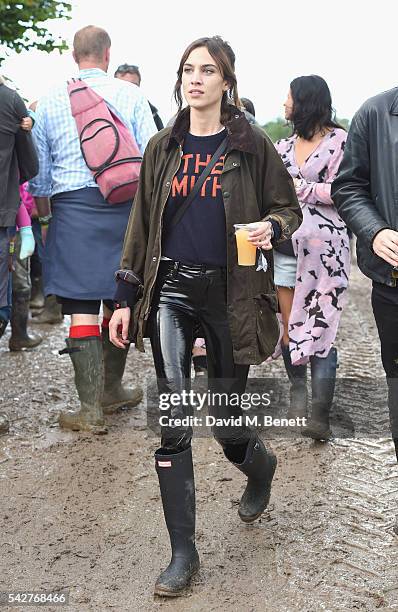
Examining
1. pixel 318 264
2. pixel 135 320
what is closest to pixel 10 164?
pixel 318 264

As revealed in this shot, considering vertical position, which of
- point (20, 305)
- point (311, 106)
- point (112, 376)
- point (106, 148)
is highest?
point (311, 106)

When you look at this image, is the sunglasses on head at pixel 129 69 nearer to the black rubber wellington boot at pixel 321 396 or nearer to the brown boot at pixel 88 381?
the brown boot at pixel 88 381

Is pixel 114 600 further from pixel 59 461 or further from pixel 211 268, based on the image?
pixel 59 461

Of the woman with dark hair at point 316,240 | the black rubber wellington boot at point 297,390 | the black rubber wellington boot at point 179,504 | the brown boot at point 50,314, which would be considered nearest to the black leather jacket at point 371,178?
the black rubber wellington boot at point 179,504

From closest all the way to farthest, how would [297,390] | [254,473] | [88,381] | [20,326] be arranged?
[254,473] < [88,381] < [297,390] < [20,326]

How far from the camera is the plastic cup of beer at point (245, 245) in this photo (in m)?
3.50

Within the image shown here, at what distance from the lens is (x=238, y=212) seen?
145 inches

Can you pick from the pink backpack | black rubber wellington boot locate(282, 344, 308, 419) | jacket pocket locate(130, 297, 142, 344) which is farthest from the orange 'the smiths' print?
black rubber wellington boot locate(282, 344, 308, 419)

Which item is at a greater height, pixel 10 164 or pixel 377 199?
pixel 377 199

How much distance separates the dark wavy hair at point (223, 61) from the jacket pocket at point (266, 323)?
2.53ft

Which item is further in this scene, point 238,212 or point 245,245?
point 238,212

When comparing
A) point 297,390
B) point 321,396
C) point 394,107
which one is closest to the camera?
point 394,107

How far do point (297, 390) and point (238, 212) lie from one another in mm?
2371

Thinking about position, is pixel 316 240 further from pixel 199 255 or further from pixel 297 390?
pixel 199 255
